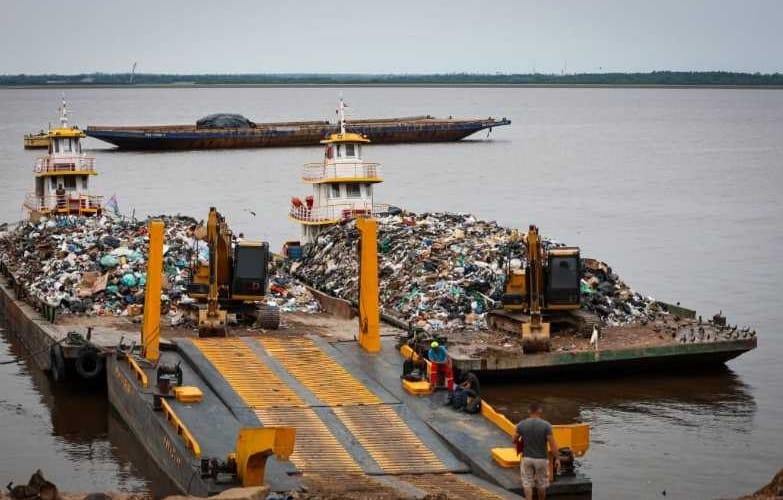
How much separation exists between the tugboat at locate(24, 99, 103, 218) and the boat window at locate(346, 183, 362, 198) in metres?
8.54

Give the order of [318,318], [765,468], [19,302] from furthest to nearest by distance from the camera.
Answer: [19,302]
[318,318]
[765,468]

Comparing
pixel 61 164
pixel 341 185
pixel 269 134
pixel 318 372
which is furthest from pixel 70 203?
pixel 269 134

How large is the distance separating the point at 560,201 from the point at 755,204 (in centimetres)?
966

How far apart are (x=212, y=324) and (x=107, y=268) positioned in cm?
647

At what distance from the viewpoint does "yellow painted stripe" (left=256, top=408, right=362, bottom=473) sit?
1997 cm

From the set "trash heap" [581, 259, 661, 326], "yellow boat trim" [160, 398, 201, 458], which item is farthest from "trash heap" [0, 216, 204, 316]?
"yellow boat trim" [160, 398, 201, 458]

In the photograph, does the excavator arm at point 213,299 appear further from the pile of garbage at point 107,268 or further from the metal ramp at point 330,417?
the pile of garbage at point 107,268

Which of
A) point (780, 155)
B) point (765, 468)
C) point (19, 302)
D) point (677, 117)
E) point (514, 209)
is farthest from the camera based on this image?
point (677, 117)

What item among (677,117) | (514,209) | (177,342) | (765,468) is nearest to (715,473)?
(765,468)

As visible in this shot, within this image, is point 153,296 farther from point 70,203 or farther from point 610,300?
point 70,203

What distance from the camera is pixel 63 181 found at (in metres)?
47.2

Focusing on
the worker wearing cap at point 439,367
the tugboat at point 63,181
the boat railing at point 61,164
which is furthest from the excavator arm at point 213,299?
the boat railing at point 61,164

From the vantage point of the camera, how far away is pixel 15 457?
24.6 m

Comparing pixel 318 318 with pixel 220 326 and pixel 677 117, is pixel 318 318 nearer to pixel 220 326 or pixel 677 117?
pixel 220 326
